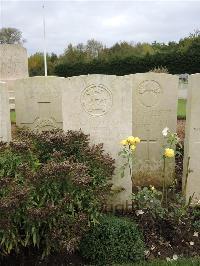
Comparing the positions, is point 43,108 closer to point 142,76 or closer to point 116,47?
point 142,76

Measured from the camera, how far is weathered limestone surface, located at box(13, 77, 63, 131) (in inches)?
270

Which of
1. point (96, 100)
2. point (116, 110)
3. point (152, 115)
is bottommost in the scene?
point (152, 115)

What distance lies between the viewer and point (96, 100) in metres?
4.74

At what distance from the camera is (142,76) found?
618 centimetres

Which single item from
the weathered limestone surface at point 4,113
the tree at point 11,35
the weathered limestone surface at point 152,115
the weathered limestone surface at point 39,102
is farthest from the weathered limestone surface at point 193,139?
the tree at point 11,35

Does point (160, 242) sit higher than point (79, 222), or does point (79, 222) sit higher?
point (79, 222)

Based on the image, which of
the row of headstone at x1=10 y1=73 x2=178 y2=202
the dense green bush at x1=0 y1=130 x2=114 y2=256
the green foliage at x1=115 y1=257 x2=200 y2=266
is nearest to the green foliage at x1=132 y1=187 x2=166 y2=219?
the row of headstone at x1=10 y1=73 x2=178 y2=202

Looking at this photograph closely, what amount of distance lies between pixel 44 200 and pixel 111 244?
3.04 ft

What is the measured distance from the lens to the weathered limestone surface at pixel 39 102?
6.87m

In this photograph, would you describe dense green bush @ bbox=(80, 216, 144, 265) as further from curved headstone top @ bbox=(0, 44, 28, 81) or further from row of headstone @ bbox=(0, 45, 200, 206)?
curved headstone top @ bbox=(0, 44, 28, 81)

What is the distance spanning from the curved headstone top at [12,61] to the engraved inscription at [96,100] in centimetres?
1178

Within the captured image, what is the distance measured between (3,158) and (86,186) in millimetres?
915

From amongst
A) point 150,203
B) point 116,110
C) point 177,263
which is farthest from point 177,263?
point 116,110

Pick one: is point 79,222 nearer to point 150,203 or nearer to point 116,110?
point 150,203
